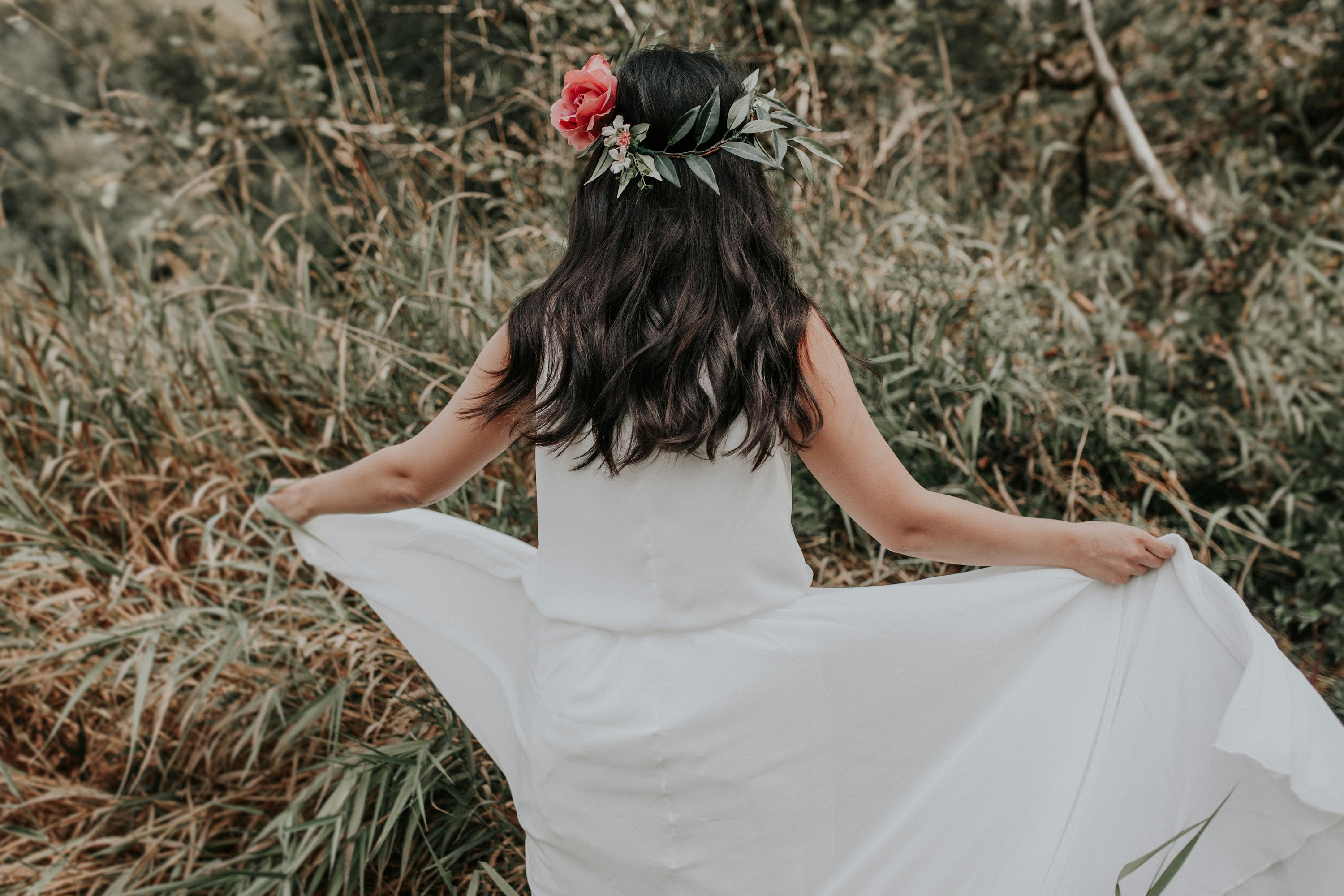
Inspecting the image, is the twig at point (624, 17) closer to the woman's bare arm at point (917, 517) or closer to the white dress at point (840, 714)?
the woman's bare arm at point (917, 517)

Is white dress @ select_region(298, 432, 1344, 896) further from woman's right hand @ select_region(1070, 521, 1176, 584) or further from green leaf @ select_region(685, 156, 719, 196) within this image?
green leaf @ select_region(685, 156, 719, 196)

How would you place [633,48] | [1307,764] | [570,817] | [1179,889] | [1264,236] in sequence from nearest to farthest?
1. [1307,764]
2. [1179,889]
3. [570,817]
4. [633,48]
5. [1264,236]

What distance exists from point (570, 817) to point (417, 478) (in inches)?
22.5

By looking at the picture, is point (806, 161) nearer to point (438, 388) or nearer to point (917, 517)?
point (917, 517)

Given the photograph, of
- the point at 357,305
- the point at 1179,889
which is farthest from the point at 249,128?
the point at 1179,889

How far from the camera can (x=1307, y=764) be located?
1104 mm

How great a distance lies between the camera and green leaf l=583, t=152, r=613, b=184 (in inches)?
50.5

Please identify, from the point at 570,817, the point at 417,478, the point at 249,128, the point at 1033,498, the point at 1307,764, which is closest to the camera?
the point at 1307,764

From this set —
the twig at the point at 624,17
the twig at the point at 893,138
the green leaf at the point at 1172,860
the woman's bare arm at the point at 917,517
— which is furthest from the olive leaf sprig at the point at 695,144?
the twig at the point at 893,138

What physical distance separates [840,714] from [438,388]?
156 centimetres

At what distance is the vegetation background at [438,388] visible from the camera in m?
2.06

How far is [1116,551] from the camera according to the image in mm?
1346

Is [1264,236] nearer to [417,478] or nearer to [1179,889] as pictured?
[1179,889]

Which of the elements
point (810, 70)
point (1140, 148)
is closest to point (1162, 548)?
point (810, 70)
